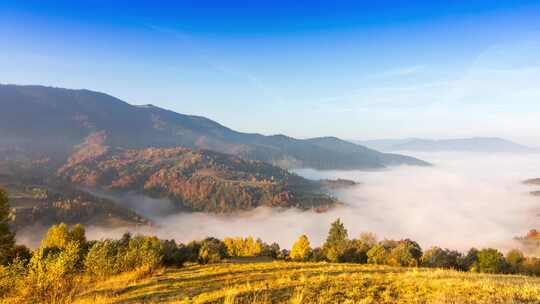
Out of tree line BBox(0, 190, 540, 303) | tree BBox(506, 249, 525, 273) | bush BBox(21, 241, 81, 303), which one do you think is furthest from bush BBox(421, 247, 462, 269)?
bush BBox(21, 241, 81, 303)

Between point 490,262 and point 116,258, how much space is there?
78.2m

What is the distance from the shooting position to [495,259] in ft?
222

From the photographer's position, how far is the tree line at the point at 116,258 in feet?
47.5

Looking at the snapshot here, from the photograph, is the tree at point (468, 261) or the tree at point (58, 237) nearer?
the tree at point (58, 237)

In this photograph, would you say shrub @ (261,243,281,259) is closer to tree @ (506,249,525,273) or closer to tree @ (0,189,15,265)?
tree @ (506,249,525,273)

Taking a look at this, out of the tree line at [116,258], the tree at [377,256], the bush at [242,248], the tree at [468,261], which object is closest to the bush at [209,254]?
the tree line at [116,258]

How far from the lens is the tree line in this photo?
14492mm

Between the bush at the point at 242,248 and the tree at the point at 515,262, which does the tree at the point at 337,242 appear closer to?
the bush at the point at 242,248

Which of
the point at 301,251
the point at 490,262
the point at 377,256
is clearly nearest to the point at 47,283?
the point at 377,256

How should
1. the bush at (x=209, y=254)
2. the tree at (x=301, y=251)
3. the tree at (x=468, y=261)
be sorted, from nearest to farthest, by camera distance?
the bush at (x=209, y=254) < the tree at (x=468, y=261) < the tree at (x=301, y=251)

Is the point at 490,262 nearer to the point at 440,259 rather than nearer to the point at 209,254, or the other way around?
the point at 440,259

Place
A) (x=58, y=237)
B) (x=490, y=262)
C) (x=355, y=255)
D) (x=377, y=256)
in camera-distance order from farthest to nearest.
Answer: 1. (x=355, y=255)
2. (x=377, y=256)
3. (x=490, y=262)
4. (x=58, y=237)

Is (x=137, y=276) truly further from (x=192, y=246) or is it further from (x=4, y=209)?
(x=192, y=246)

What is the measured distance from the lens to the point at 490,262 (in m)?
66.7
